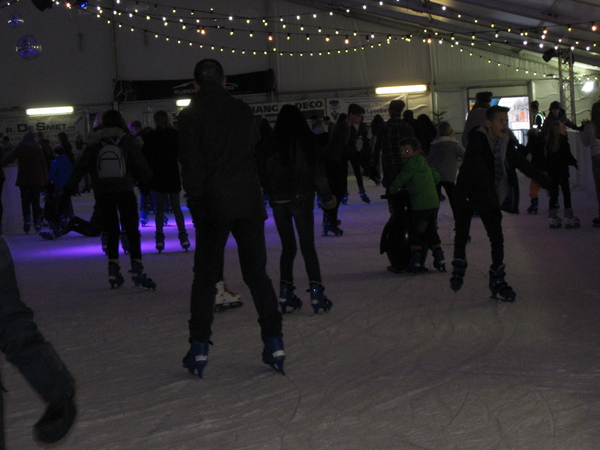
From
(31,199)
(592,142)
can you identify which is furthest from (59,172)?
(592,142)

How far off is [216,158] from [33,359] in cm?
225

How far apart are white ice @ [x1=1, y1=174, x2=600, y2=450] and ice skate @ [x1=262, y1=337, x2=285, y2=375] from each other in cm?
6

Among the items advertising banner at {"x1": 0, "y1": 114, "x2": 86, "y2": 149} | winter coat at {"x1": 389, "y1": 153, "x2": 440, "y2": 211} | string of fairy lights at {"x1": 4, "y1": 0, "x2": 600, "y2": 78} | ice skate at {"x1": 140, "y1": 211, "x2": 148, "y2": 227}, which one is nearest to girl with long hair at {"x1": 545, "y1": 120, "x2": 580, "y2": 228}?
winter coat at {"x1": 389, "y1": 153, "x2": 440, "y2": 211}

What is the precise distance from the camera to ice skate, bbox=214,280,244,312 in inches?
232

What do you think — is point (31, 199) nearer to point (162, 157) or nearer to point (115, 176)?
point (162, 157)

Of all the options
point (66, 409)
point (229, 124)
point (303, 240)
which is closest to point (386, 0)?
point (303, 240)

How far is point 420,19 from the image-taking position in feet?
77.4

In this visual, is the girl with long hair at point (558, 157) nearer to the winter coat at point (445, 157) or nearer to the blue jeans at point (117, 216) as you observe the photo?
the winter coat at point (445, 157)

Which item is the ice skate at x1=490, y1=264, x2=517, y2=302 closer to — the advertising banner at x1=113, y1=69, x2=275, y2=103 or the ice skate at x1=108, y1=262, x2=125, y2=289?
the ice skate at x1=108, y1=262, x2=125, y2=289

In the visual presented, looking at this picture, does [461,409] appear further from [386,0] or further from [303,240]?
[386,0]

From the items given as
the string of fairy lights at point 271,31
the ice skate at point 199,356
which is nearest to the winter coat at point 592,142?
the ice skate at point 199,356

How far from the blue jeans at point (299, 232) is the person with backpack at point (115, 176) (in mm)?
1730

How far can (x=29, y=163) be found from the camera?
12.6m

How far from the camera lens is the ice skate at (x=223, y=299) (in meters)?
5.90
